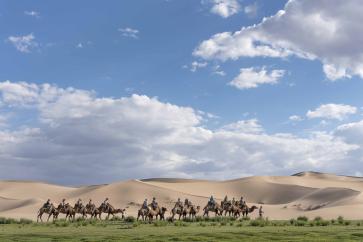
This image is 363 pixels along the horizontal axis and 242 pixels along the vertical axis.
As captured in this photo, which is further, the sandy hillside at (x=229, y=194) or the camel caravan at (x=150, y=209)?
the sandy hillside at (x=229, y=194)

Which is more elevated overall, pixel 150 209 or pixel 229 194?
pixel 229 194

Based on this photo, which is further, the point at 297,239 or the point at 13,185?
the point at 13,185

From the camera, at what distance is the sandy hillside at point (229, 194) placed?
71625 millimetres

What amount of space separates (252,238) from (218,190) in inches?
3096

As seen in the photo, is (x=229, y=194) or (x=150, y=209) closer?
(x=150, y=209)

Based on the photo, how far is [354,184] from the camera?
11112 cm

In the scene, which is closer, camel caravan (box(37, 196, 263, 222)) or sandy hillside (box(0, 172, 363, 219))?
camel caravan (box(37, 196, 263, 222))

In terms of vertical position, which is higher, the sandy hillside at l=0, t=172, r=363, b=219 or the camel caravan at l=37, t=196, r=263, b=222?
the sandy hillside at l=0, t=172, r=363, b=219

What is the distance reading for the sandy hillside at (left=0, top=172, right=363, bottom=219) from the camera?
7162cm

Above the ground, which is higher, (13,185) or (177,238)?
(13,185)

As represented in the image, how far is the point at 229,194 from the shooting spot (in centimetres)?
10194

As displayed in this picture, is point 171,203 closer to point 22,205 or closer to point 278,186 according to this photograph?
point 22,205

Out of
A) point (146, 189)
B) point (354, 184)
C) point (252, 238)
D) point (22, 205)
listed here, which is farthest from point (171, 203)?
point (252, 238)

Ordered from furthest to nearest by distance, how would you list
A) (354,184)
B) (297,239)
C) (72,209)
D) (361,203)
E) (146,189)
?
(354,184)
(146,189)
(361,203)
(72,209)
(297,239)
